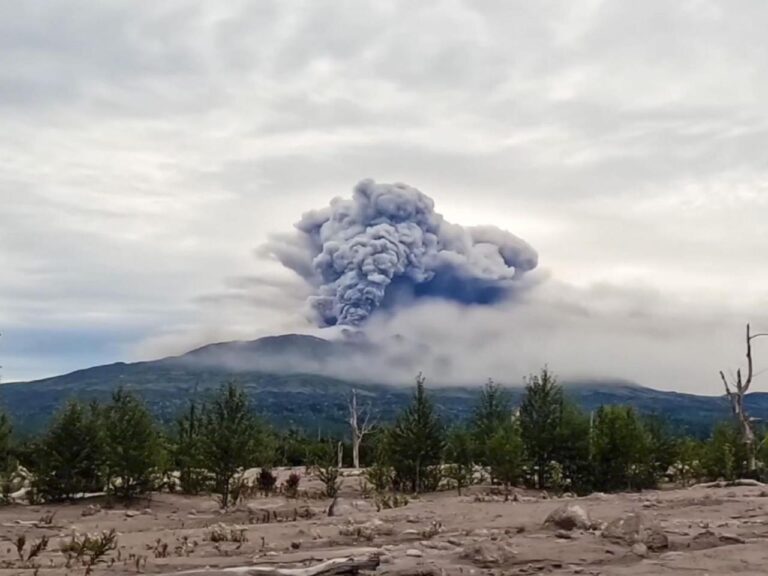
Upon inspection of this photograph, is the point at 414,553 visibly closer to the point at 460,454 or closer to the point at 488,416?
the point at 460,454

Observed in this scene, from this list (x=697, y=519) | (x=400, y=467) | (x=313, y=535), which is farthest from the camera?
(x=400, y=467)

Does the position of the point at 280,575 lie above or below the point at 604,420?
below

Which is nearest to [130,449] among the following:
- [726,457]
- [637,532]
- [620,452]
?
[620,452]

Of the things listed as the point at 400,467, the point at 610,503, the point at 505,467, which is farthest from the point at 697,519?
the point at 400,467

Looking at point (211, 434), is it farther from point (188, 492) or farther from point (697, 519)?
point (697, 519)

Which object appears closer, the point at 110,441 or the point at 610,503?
the point at 610,503

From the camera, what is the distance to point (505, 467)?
35.0 meters

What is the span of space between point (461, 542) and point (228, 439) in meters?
18.6

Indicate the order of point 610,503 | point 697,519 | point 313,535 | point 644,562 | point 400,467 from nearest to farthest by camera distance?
point 644,562 → point 313,535 → point 697,519 → point 610,503 → point 400,467

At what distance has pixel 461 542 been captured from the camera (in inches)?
554

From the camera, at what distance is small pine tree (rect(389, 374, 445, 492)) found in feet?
120

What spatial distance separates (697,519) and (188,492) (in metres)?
23.7

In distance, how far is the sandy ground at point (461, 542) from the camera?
39.0 feet

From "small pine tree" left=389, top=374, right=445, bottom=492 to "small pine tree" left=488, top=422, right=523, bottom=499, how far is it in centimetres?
270
